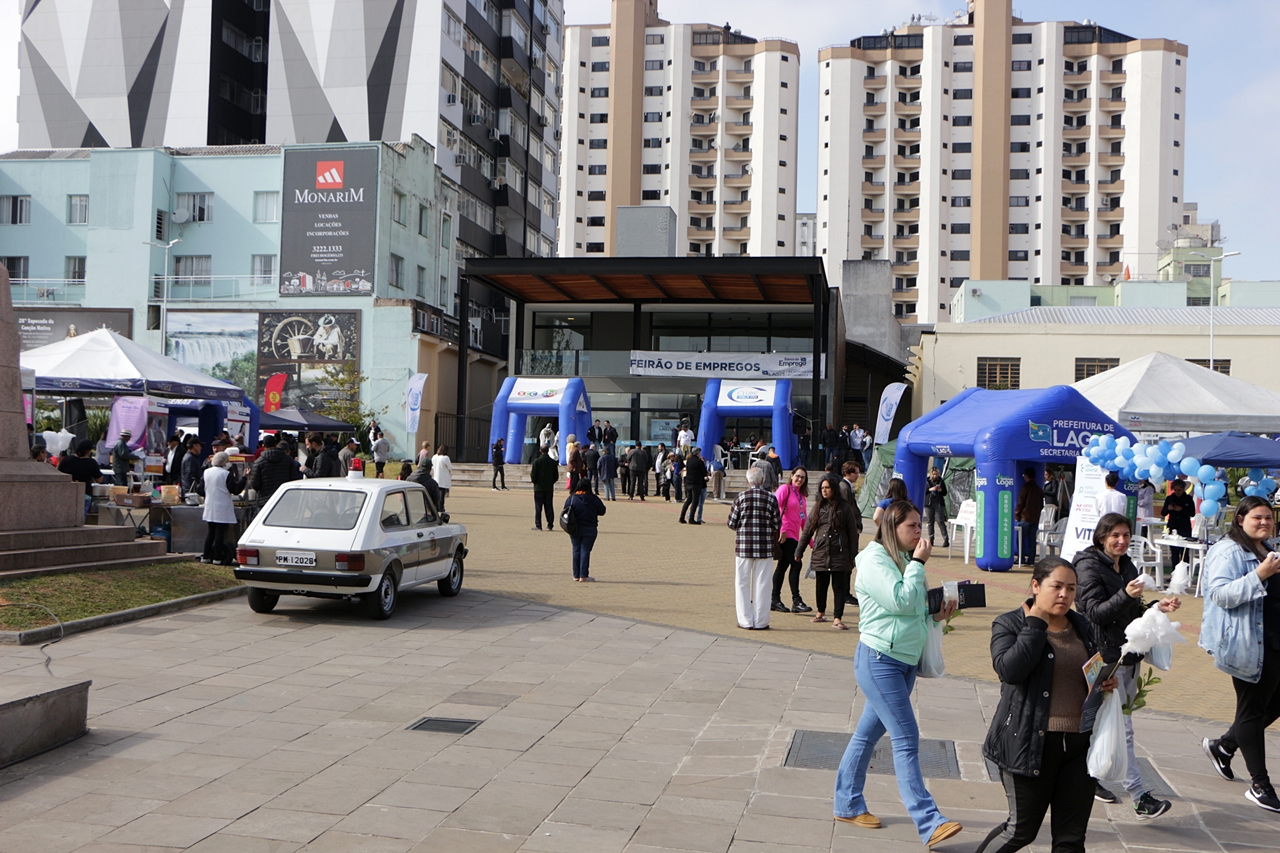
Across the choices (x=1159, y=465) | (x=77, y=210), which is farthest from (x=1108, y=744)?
(x=77, y=210)

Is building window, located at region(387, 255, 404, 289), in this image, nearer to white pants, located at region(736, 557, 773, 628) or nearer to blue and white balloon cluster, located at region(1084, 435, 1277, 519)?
blue and white balloon cluster, located at region(1084, 435, 1277, 519)

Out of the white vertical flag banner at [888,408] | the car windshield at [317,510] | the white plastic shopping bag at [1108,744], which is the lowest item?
the white plastic shopping bag at [1108,744]

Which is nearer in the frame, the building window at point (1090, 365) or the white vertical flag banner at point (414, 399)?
the white vertical flag banner at point (414, 399)

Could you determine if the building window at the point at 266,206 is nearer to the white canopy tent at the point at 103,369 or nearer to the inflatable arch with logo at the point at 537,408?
the inflatable arch with logo at the point at 537,408

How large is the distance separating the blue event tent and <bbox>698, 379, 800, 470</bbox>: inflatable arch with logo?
54.5ft

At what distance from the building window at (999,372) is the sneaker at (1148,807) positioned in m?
39.6

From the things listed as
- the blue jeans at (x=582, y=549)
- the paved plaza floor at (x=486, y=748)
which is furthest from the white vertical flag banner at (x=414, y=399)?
the paved plaza floor at (x=486, y=748)

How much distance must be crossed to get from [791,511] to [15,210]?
45847 millimetres

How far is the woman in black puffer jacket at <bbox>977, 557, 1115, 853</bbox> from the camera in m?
4.32

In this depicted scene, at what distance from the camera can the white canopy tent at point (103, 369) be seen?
18.8 metres

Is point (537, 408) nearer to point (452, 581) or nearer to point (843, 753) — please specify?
point (452, 581)

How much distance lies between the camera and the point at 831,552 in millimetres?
11805

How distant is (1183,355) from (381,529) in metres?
39.1

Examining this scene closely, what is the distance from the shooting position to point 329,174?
4547 centimetres
